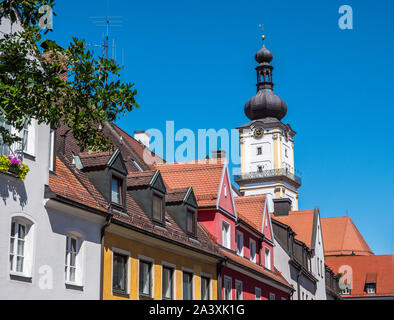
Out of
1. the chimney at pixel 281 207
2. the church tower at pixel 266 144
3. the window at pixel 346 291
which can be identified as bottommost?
the window at pixel 346 291

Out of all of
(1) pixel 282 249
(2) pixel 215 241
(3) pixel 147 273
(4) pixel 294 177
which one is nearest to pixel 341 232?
(4) pixel 294 177

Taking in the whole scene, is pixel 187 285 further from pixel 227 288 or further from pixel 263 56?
pixel 263 56

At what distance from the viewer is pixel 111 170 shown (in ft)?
81.3

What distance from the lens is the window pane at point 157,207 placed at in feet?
90.1

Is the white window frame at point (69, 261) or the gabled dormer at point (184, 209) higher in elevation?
the gabled dormer at point (184, 209)

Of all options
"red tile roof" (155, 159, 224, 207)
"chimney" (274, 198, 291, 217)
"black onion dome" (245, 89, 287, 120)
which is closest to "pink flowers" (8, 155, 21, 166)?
"red tile roof" (155, 159, 224, 207)

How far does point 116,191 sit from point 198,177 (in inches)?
380

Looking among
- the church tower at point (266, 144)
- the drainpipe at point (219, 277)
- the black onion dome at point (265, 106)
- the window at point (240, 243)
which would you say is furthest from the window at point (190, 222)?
the black onion dome at point (265, 106)

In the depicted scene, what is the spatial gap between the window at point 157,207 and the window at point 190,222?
7.26 ft

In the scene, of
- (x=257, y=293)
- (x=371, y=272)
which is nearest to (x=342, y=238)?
(x=371, y=272)

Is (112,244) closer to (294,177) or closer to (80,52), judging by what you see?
(80,52)

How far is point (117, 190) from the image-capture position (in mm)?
25359

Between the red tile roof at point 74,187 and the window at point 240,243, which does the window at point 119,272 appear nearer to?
the red tile roof at point 74,187

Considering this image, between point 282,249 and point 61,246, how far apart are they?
979 inches
